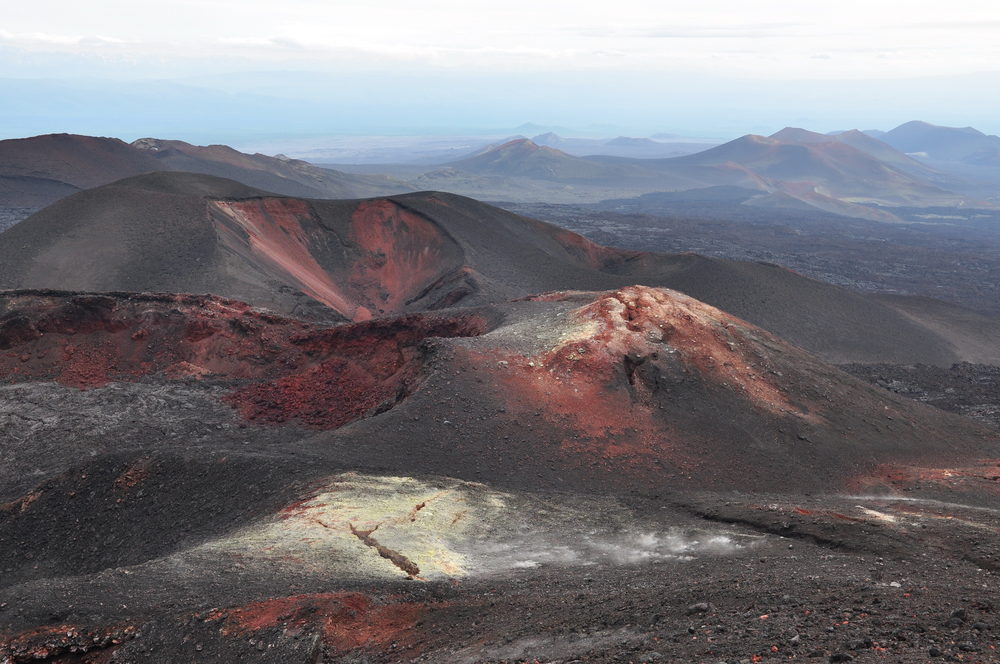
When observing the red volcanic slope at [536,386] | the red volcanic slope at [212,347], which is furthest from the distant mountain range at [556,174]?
the red volcanic slope at [536,386]

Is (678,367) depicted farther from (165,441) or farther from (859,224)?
(859,224)

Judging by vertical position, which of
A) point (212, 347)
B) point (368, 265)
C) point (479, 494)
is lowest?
point (479, 494)

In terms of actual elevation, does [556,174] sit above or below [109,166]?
above

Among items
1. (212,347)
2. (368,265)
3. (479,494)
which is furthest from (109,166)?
(479,494)

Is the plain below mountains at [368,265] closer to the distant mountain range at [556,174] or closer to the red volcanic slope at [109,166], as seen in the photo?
the red volcanic slope at [109,166]

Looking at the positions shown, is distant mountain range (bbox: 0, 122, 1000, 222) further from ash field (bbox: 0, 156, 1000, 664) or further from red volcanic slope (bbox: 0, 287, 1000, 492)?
red volcanic slope (bbox: 0, 287, 1000, 492)

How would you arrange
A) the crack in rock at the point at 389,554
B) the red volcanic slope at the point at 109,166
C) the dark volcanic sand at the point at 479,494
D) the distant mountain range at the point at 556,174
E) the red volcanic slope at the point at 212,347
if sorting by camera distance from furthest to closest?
the distant mountain range at the point at 556,174 → the red volcanic slope at the point at 109,166 → the red volcanic slope at the point at 212,347 → the crack in rock at the point at 389,554 → the dark volcanic sand at the point at 479,494

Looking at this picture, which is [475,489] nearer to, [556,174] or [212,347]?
[212,347]
